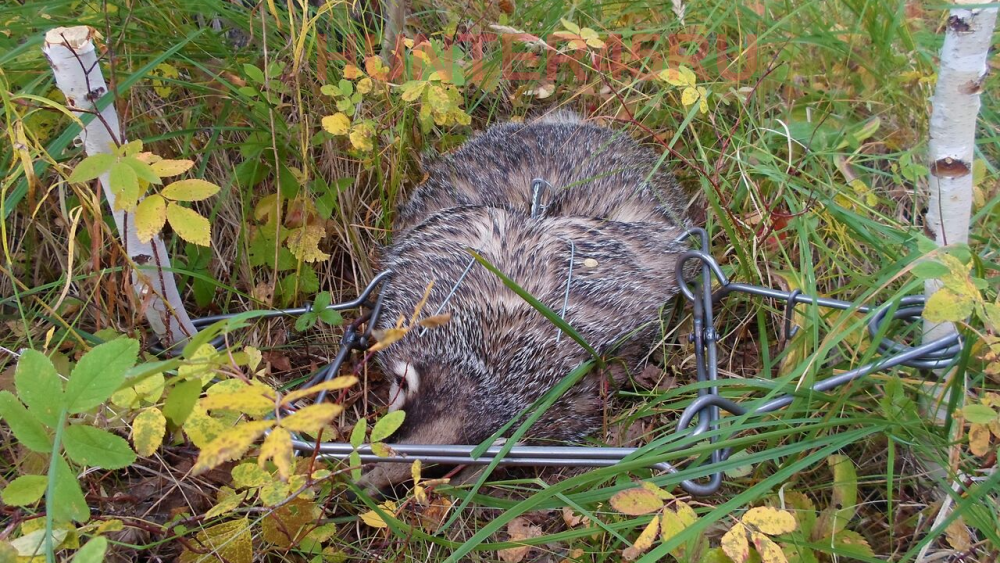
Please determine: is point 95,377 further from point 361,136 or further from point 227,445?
point 361,136

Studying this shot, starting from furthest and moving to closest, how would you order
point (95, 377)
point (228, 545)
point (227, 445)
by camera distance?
point (228, 545)
point (95, 377)
point (227, 445)

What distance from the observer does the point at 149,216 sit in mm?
2162

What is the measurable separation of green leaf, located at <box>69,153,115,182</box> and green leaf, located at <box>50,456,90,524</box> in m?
0.72

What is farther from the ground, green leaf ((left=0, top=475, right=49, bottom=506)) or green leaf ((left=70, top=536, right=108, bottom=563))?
green leaf ((left=70, top=536, right=108, bottom=563))

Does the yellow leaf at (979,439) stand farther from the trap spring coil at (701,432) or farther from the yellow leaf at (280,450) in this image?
the yellow leaf at (280,450)

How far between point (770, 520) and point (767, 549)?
70 mm

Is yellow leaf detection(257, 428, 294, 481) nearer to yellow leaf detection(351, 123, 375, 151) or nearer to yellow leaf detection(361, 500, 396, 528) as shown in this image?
yellow leaf detection(361, 500, 396, 528)

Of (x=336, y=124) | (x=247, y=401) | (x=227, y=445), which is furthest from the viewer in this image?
(x=336, y=124)

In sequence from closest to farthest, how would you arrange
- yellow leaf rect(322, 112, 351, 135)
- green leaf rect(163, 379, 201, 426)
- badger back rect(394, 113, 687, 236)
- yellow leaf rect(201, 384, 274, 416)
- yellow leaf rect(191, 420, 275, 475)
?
yellow leaf rect(191, 420, 275, 475)
yellow leaf rect(201, 384, 274, 416)
green leaf rect(163, 379, 201, 426)
yellow leaf rect(322, 112, 351, 135)
badger back rect(394, 113, 687, 236)

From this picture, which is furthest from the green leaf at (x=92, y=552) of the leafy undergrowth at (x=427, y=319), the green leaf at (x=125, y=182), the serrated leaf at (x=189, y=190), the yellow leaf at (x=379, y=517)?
the serrated leaf at (x=189, y=190)

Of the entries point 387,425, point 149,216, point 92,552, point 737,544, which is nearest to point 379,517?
point 387,425

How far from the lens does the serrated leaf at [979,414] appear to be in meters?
1.94

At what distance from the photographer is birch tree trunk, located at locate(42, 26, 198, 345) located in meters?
2.03

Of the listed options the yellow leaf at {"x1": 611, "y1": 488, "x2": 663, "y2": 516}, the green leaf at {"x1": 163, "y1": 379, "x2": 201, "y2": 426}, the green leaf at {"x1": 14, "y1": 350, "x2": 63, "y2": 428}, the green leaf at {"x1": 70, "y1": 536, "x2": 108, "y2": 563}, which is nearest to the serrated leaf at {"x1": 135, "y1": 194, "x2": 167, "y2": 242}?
the green leaf at {"x1": 14, "y1": 350, "x2": 63, "y2": 428}
